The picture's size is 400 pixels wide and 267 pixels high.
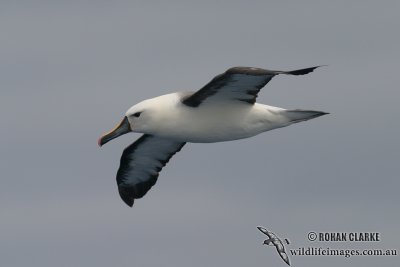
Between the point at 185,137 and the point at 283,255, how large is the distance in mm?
7197

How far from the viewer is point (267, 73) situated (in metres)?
26.2

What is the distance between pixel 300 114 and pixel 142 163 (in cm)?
646

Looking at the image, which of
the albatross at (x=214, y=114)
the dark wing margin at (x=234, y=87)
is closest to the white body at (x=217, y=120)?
the albatross at (x=214, y=114)

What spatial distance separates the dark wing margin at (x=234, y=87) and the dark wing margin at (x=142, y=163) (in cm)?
417

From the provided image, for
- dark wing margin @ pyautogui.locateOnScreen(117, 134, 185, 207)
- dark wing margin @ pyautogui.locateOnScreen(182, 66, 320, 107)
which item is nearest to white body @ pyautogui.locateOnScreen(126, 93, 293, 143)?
dark wing margin @ pyautogui.locateOnScreen(182, 66, 320, 107)

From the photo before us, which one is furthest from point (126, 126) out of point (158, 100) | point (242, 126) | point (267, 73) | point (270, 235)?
point (270, 235)

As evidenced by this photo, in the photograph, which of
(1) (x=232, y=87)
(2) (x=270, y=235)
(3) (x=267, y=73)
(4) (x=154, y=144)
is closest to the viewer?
(3) (x=267, y=73)

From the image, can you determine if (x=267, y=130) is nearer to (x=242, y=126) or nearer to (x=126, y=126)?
(x=242, y=126)

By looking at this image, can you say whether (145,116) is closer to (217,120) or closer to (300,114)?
(217,120)

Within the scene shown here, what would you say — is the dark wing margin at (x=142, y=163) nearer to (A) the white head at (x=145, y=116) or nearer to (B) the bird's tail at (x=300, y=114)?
(A) the white head at (x=145, y=116)

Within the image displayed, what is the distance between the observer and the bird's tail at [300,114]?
28344 millimetres

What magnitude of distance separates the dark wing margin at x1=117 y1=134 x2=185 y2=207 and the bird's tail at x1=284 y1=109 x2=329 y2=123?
16.6 feet

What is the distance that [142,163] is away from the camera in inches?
1319

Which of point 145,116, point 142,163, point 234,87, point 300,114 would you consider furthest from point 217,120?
point 142,163
